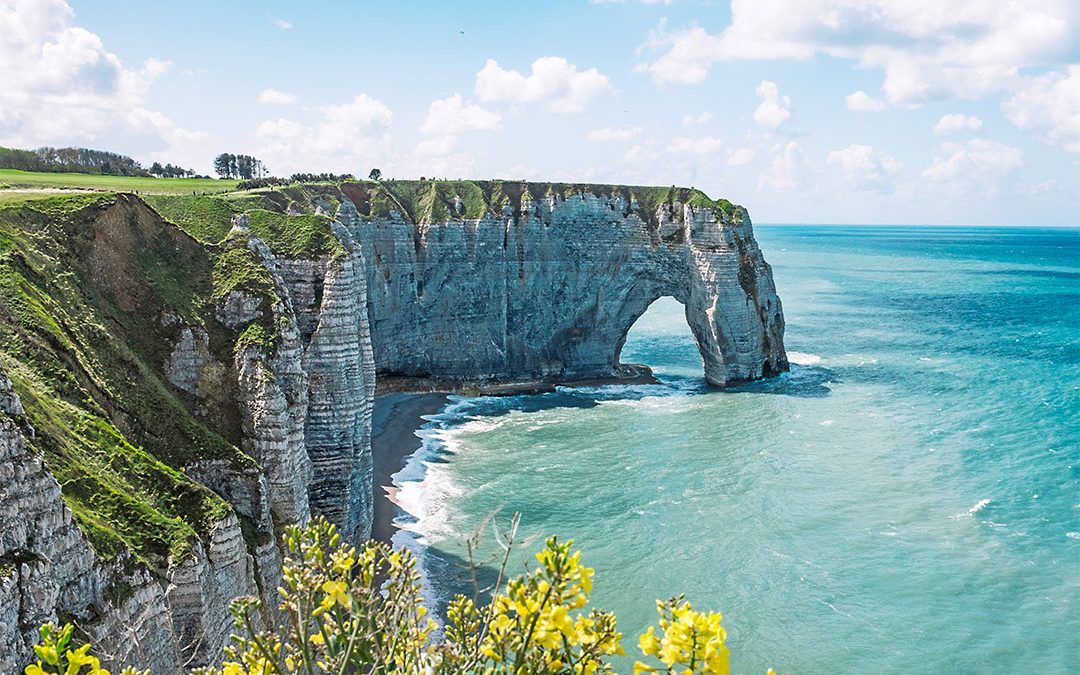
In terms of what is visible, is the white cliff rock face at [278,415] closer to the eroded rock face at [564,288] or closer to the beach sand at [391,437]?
the beach sand at [391,437]

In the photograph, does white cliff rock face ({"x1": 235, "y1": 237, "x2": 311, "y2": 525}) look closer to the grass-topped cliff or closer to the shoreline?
the grass-topped cliff

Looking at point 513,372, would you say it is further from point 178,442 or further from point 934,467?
point 178,442

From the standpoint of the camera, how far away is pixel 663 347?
283ft

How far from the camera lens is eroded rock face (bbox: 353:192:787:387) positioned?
65.1 metres

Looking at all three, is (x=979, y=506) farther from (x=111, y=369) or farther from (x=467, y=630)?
(x=467, y=630)

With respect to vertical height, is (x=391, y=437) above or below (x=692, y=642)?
below

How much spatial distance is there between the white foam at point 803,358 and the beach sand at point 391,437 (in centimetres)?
3461

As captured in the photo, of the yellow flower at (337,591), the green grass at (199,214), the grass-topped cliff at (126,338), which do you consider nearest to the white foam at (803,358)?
the grass-topped cliff at (126,338)

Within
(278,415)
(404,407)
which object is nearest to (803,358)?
(404,407)

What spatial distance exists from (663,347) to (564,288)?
2079 centimetres

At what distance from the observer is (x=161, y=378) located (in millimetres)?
24125

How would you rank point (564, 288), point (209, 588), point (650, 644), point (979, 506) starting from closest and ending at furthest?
1. point (650, 644)
2. point (209, 588)
3. point (979, 506)
4. point (564, 288)

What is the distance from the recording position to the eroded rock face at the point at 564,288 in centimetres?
6506

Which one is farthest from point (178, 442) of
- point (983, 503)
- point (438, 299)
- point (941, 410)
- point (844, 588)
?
point (941, 410)
